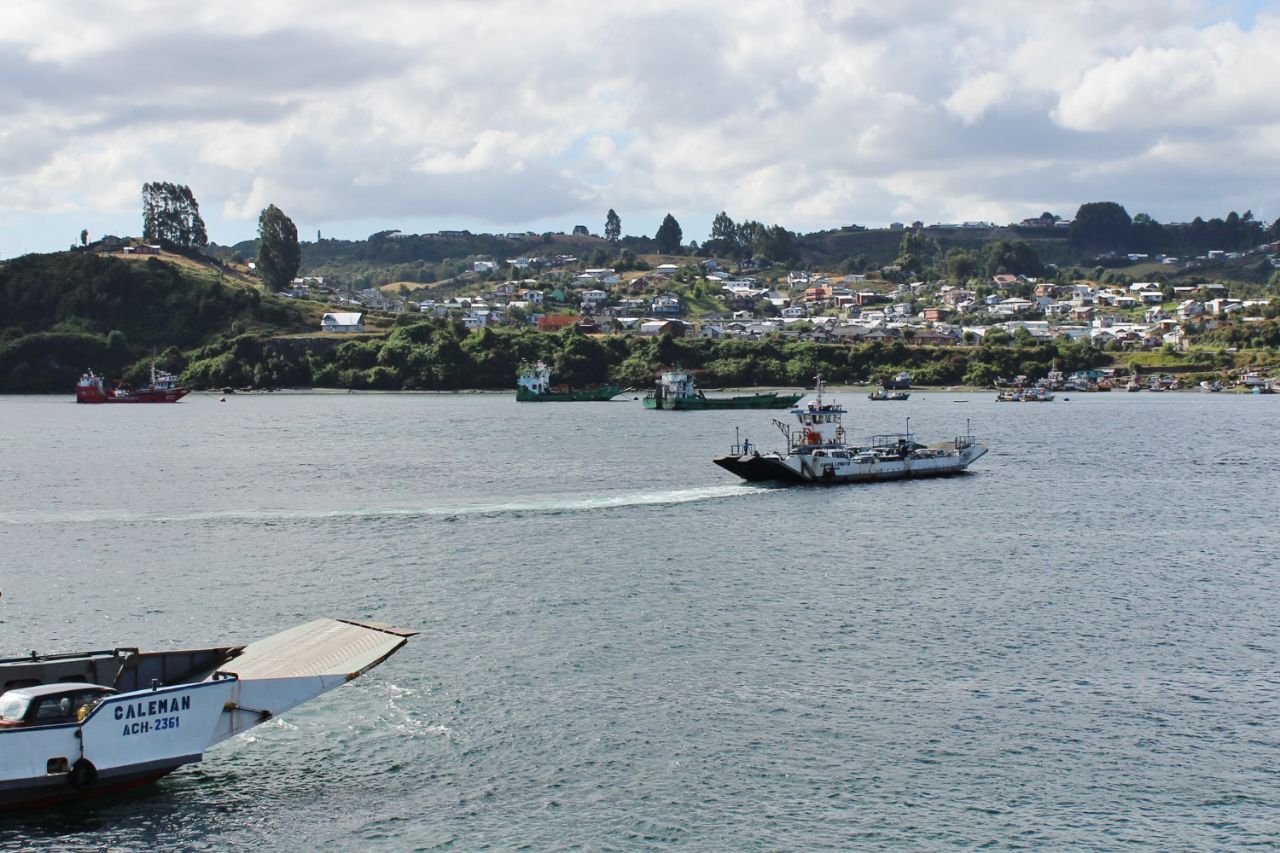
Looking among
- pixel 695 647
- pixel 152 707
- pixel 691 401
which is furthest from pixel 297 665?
pixel 691 401

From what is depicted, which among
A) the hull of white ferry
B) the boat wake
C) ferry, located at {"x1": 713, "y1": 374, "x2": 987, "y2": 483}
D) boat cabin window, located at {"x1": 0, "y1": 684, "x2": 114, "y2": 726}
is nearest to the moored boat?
ferry, located at {"x1": 713, "y1": 374, "x2": 987, "y2": 483}

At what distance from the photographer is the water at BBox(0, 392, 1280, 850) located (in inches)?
1277

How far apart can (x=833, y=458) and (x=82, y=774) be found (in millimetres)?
72353

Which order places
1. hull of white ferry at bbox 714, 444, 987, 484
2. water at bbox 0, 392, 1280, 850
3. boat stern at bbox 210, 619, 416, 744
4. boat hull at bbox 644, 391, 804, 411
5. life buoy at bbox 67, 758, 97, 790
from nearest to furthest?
life buoy at bbox 67, 758, 97, 790 → water at bbox 0, 392, 1280, 850 → boat stern at bbox 210, 619, 416, 744 → hull of white ferry at bbox 714, 444, 987, 484 → boat hull at bbox 644, 391, 804, 411

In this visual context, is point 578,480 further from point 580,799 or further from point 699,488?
point 580,799

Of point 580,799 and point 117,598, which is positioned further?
point 117,598

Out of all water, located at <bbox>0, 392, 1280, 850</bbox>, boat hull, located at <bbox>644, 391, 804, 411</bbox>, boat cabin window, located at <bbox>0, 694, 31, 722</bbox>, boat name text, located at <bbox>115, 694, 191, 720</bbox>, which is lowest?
water, located at <bbox>0, 392, 1280, 850</bbox>

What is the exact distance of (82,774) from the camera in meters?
31.8

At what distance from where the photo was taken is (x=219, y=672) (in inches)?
1372

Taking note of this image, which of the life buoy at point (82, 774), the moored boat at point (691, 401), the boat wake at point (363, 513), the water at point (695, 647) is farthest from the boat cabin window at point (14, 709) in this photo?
the moored boat at point (691, 401)

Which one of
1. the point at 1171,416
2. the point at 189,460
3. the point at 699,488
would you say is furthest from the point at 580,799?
the point at 1171,416

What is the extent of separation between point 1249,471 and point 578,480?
5672 centimetres

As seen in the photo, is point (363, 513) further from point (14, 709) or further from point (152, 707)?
point (14, 709)

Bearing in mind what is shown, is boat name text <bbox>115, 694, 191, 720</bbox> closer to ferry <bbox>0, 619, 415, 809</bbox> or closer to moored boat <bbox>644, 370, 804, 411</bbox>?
ferry <bbox>0, 619, 415, 809</bbox>
